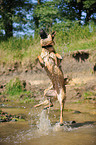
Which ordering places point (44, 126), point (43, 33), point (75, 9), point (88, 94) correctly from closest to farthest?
point (43, 33)
point (44, 126)
point (88, 94)
point (75, 9)

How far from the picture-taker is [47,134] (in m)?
4.60

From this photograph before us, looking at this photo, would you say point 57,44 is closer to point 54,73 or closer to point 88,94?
point 88,94

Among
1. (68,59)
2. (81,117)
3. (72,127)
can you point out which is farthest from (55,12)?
(72,127)

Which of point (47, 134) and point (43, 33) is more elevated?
point (43, 33)

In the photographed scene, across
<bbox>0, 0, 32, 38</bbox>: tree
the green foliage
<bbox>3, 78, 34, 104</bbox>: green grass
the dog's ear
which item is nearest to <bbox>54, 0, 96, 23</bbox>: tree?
the green foliage

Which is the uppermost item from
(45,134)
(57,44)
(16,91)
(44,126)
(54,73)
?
(54,73)

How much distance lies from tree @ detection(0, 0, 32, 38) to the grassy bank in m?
3.10

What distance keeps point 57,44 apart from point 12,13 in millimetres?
8107

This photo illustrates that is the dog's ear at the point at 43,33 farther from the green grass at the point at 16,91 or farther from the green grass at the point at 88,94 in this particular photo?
the green grass at the point at 16,91

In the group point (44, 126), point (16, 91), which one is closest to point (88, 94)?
point (16, 91)

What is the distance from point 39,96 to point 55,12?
25.1 feet

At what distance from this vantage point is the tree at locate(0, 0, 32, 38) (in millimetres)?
17188

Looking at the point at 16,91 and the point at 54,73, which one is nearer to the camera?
the point at 54,73

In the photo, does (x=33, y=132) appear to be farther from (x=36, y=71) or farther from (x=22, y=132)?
(x=36, y=71)
